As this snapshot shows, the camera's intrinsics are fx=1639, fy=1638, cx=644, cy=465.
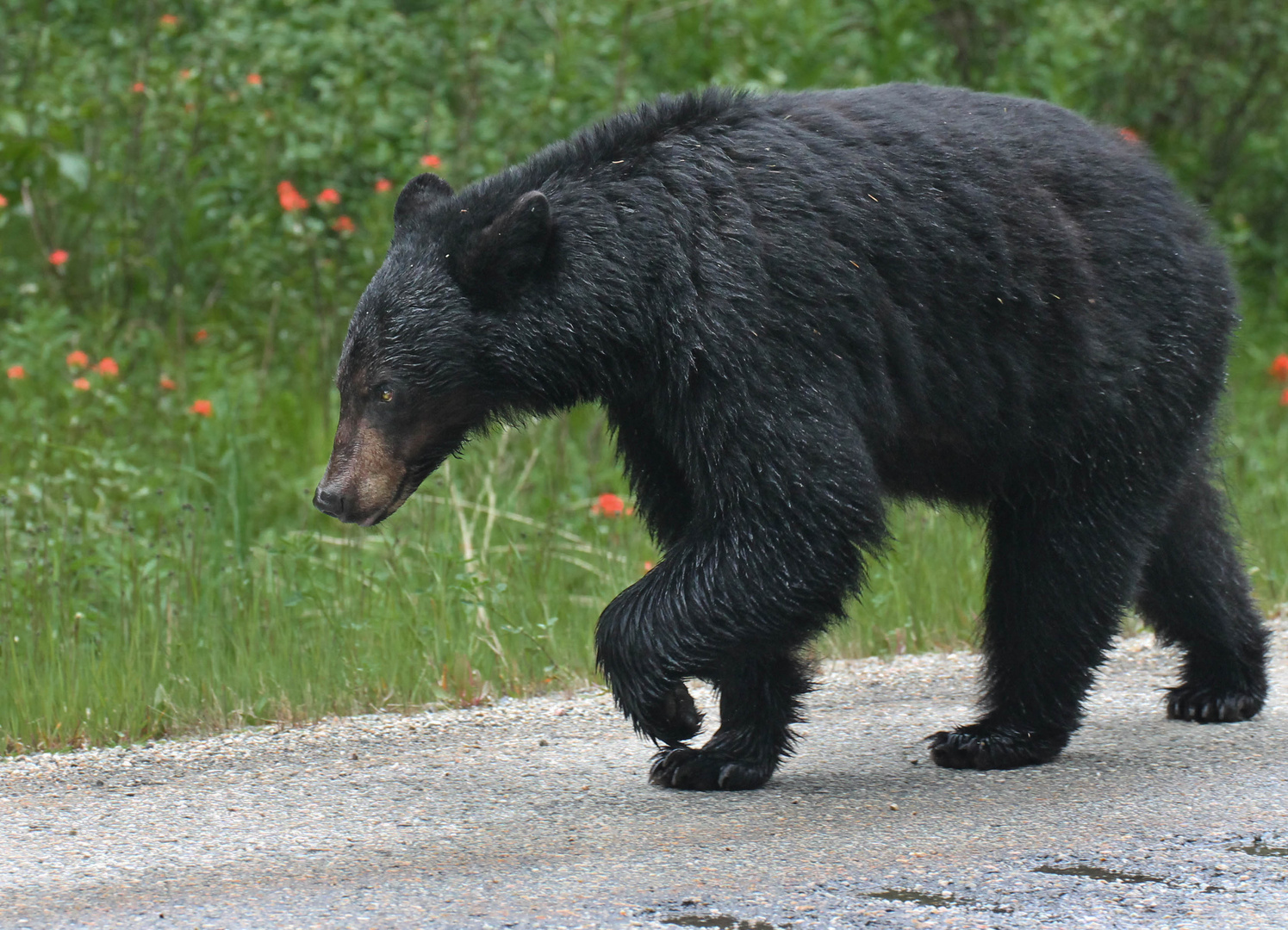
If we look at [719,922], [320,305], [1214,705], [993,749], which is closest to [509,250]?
[719,922]

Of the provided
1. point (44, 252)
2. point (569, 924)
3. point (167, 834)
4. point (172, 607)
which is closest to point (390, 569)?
point (172, 607)

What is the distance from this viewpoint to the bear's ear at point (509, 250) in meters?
3.81

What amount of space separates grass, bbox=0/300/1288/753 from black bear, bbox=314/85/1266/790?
1.36 feet

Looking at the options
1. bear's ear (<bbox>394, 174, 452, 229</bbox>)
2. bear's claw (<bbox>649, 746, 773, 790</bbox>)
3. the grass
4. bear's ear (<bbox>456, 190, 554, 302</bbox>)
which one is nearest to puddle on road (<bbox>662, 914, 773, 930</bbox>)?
bear's claw (<bbox>649, 746, 773, 790</bbox>)

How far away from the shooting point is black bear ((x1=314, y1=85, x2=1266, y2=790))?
3.80 meters

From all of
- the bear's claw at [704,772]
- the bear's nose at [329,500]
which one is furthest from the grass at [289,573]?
the bear's nose at [329,500]

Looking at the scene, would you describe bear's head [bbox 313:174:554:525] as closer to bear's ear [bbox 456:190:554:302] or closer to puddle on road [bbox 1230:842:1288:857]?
bear's ear [bbox 456:190:554:302]

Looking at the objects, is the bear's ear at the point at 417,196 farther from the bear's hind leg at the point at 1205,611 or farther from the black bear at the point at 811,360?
the bear's hind leg at the point at 1205,611

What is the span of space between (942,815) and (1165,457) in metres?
1.20

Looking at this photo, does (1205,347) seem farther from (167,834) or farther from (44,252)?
(44,252)

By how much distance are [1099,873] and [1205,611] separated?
5.29 feet

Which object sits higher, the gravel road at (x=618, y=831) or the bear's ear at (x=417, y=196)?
the bear's ear at (x=417, y=196)

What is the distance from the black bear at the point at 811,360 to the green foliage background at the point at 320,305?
3.33 feet

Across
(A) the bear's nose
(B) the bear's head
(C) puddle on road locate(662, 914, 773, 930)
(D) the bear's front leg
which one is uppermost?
(B) the bear's head
